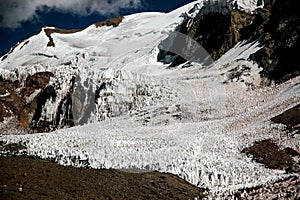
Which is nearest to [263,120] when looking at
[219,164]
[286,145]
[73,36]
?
[286,145]

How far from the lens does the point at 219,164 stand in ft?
92.0

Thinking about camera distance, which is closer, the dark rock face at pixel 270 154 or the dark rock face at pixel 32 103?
the dark rock face at pixel 270 154

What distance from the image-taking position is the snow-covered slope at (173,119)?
90.5ft

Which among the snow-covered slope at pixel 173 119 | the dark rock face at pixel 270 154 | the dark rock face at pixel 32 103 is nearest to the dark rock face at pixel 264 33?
the snow-covered slope at pixel 173 119

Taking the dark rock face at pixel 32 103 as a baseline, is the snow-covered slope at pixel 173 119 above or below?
above

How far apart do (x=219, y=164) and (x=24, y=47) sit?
15123 cm

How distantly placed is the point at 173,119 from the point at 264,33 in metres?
30.6

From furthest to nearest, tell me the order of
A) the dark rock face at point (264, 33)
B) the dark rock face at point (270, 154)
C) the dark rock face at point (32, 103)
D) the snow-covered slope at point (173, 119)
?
the dark rock face at point (32, 103), the dark rock face at point (264, 33), the dark rock face at point (270, 154), the snow-covered slope at point (173, 119)


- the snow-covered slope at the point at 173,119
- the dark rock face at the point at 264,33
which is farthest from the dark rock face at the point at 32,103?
the dark rock face at the point at 264,33

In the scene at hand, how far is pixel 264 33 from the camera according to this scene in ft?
230

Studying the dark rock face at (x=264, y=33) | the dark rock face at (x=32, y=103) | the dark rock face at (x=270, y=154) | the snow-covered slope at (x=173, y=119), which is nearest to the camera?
the snow-covered slope at (x=173, y=119)

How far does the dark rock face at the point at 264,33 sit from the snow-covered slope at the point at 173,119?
7.96ft

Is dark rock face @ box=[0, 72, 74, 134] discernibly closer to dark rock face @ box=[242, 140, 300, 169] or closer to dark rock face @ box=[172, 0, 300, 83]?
dark rock face @ box=[172, 0, 300, 83]

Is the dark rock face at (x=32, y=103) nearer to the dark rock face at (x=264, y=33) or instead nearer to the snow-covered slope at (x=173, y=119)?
the snow-covered slope at (x=173, y=119)
